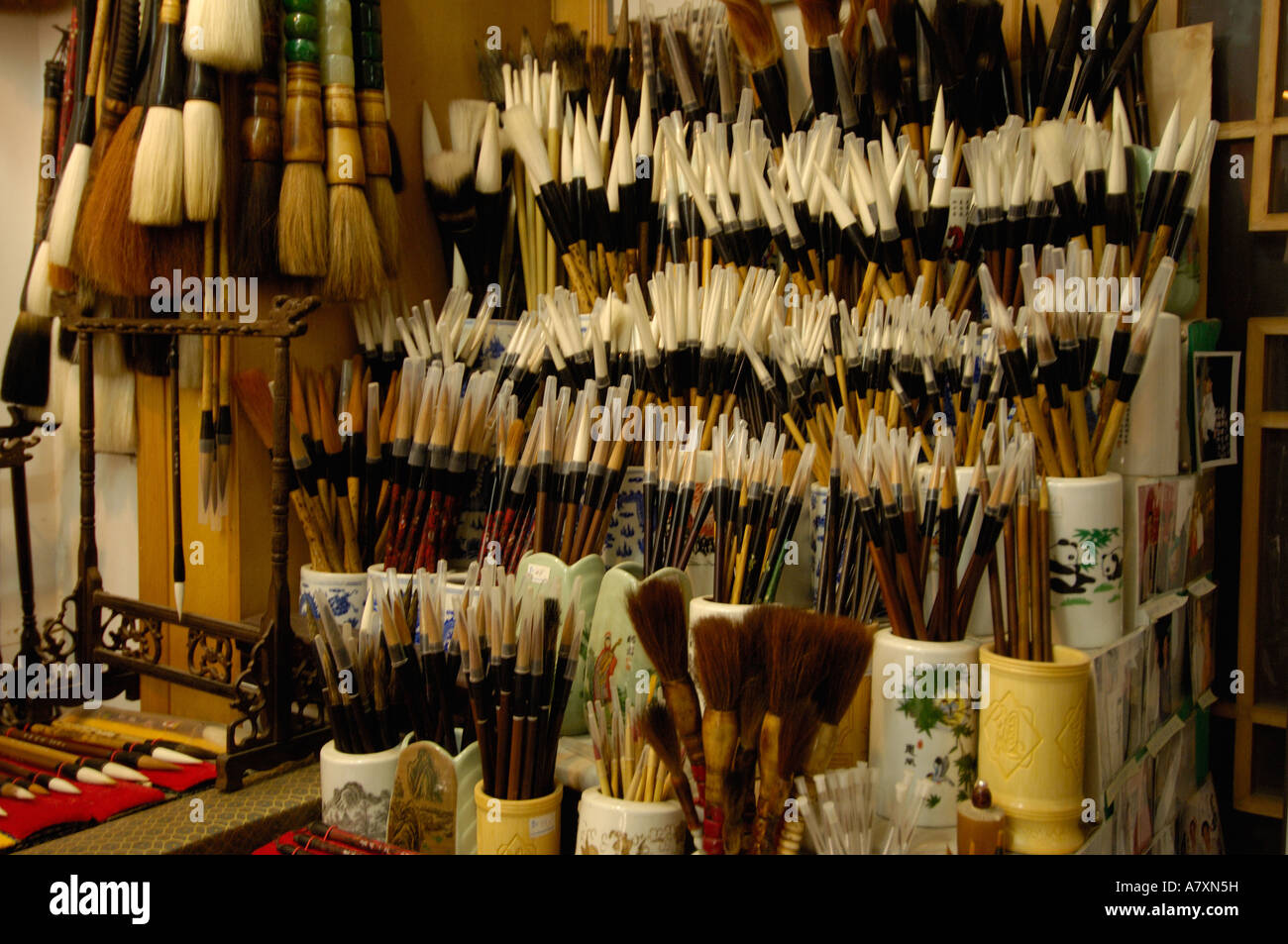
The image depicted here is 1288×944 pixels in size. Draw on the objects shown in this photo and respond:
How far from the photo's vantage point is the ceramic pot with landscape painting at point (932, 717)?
1444mm

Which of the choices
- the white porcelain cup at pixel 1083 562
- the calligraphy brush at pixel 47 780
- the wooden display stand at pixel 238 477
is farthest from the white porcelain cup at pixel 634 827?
the calligraphy brush at pixel 47 780

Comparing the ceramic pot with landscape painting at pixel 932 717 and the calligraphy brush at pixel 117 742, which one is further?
the calligraphy brush at pixel 117 742

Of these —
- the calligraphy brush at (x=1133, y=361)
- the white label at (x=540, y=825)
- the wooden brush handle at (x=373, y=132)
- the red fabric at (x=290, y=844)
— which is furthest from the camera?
the wooden brush handle at (x=373, y=132)

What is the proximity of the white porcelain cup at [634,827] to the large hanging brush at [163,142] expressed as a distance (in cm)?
146

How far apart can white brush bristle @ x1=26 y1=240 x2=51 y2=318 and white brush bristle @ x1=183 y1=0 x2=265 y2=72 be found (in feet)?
2.09

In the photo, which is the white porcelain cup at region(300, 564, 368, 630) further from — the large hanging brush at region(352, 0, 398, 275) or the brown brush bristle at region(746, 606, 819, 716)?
the brown brush bristle at region(746, 606, 819, 716)

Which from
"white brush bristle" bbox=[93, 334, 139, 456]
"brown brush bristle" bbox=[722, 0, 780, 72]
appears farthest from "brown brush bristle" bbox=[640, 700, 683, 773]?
"brown brush bristle" bbox=[722, 0, 780, 72]

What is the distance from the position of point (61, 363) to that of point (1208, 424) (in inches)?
101

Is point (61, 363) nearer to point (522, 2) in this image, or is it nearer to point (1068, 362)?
point (522, 2)

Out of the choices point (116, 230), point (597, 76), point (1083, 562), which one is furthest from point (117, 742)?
point (597, 76)

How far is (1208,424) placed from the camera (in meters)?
1.98

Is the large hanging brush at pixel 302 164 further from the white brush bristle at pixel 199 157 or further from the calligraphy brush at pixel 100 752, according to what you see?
the calligraphy brush at pixel 100 752

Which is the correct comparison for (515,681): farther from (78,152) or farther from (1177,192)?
(78,152)

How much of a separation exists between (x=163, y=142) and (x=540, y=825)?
1521 millimetres
